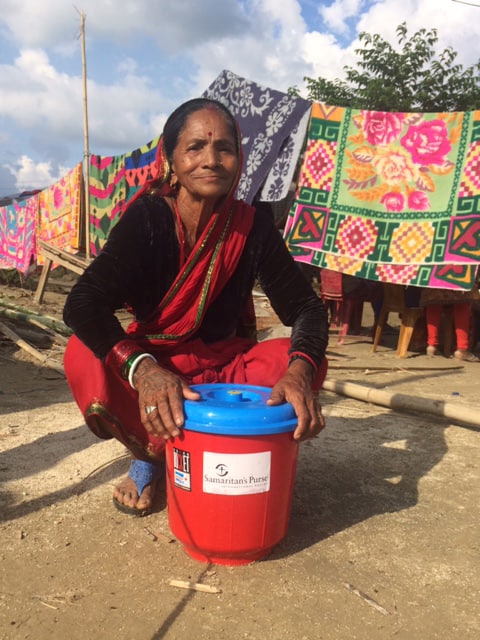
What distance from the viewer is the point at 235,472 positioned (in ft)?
4.76

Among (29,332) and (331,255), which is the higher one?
(331,255)

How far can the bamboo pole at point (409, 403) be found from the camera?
9.48ft

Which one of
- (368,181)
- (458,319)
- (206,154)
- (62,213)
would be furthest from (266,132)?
(62,213)

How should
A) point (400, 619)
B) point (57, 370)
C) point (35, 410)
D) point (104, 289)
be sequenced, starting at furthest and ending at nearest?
point (57, 370) → point (35, 410) → point (104, 289) → point (400, 619)

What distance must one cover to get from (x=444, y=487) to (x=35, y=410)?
2.33 meters

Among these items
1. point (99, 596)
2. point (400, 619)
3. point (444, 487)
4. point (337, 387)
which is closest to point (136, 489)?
point (99, 596)

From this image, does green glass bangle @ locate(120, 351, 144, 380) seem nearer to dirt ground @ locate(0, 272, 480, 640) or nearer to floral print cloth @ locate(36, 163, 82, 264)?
dirt ground @ locate(0, 272, 480, 640)

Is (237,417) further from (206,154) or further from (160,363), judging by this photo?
(206,154)

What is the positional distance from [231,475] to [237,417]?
175 millimetres

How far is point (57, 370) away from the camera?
4.50 m

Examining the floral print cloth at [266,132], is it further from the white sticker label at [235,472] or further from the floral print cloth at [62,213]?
the white sticker label at [235,472]

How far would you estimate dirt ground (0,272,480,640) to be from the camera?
1346 mm

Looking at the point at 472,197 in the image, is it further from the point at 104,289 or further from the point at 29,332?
the point at 29,332

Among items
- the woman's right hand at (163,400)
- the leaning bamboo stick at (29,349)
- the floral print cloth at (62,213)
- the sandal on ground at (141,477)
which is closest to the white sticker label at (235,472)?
the woman's right hand at (163,400)
